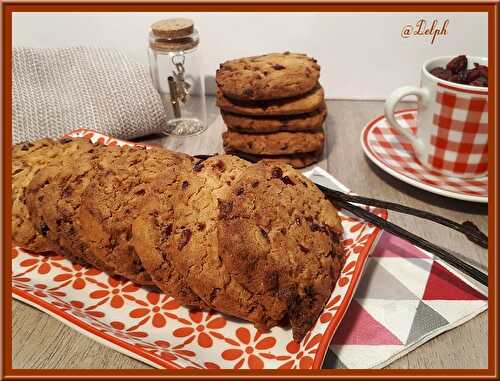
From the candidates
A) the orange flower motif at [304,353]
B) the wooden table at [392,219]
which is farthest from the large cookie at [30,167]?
the orange flower motif at [304,353]

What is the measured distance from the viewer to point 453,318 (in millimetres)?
914

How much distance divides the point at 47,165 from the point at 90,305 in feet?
1.31

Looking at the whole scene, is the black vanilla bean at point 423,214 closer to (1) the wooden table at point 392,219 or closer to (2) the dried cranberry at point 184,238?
(1) the wooden table at point 392,219

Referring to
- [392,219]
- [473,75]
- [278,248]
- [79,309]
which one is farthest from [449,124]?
[79,309]

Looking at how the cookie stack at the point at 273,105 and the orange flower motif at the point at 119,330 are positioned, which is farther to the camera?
the cookie stack at the point at 273,105

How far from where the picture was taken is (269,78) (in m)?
1.37

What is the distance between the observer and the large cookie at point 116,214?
94 cm

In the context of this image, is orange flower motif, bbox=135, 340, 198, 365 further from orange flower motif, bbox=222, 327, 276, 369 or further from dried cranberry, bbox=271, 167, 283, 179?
dried cranberry, bbox=271, 167, 283, 179

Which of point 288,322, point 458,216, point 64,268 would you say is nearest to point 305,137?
point 458,216

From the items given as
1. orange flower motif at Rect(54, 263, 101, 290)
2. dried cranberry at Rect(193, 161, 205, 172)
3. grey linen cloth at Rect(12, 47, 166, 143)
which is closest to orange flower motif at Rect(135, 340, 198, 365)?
orange flower motif at Rect(54, 263, 101, 290)

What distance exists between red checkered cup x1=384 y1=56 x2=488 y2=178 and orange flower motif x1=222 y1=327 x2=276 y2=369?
2.75 ft

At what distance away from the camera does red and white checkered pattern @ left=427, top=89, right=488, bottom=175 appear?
1.22 meters

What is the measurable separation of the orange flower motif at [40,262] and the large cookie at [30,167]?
0.02m

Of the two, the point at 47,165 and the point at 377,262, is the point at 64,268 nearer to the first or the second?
the point at 47,165
